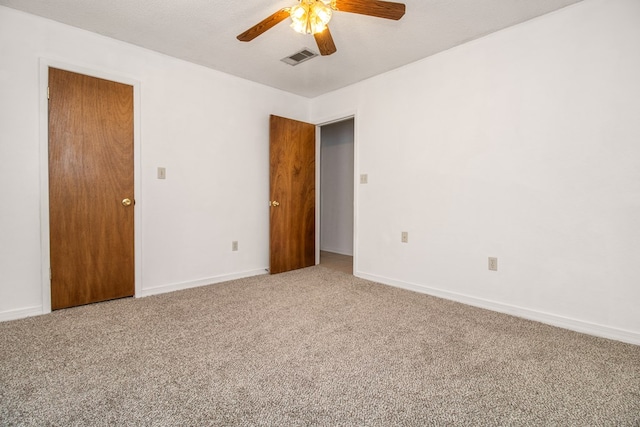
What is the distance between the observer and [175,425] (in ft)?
4.12

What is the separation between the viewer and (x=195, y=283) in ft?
10.8

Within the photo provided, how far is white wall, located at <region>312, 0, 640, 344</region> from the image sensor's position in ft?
6.81

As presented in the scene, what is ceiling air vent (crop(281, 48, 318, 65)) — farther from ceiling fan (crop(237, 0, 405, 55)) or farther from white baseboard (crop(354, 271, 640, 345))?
white baseboard (crop(354, 271, 640, 345))

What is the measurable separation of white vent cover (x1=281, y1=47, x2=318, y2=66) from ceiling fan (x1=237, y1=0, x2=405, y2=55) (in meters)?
0.83

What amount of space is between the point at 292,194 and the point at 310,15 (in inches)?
90.9

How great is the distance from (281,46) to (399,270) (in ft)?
8.41

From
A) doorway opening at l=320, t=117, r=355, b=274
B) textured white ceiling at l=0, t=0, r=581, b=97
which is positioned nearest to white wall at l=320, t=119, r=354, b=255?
doorway opening at l=320, t=117, r=355, b=274

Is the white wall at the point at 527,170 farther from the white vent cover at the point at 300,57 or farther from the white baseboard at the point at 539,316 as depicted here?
the white vent cover at the point at 300,57

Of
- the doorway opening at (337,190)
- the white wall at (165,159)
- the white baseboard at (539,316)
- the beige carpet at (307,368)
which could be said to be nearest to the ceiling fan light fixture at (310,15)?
the white wall at (165,159)

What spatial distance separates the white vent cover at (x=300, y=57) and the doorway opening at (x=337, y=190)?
2079 millimetres

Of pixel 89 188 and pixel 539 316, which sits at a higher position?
pixel 89 188

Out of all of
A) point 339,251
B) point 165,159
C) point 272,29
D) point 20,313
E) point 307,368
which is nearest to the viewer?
point 307,368

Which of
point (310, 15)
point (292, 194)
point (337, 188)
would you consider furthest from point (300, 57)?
point (337, 188)

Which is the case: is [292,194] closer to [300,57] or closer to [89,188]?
[300,57]
